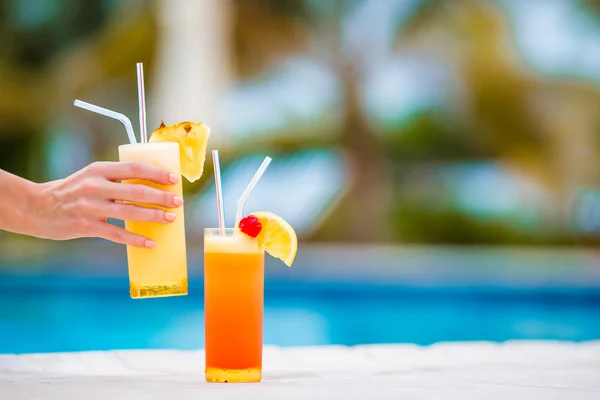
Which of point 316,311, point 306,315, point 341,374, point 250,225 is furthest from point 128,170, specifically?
point 316,311

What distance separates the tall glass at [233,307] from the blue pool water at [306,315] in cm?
293

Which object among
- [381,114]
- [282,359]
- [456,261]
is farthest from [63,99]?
[282,359]

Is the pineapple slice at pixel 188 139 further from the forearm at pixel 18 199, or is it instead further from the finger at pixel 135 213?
the forearm at pixel 18 199

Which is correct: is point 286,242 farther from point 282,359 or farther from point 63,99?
point 63,99

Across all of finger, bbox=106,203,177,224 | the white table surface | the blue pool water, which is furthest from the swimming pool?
finger, bbox=106,203,177,224

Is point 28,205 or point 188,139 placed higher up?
point 188,139

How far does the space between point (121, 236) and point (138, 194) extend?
11cm

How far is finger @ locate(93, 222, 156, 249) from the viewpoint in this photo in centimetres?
169

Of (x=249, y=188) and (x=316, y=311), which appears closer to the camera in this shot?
(x=249, y=188)

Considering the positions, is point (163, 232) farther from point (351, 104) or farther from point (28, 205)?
point (351, 104)

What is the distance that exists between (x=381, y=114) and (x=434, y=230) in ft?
5.53

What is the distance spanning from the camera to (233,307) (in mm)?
1771

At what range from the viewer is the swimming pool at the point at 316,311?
522cm

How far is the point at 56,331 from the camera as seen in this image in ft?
17.8
